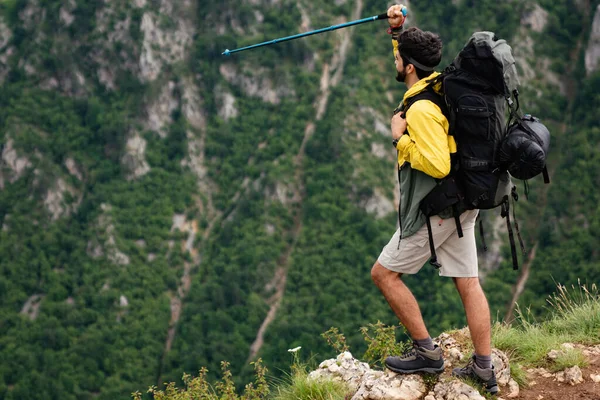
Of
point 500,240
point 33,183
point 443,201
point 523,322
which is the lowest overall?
point 500,240

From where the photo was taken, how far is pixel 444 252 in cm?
581

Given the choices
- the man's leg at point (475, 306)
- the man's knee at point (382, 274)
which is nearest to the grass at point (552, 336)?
the man's leg at point (475, 306)

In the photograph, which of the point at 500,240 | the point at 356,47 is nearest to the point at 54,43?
the point at 356,47

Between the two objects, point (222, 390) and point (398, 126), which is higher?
point (398, 126)

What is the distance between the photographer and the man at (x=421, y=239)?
546cm

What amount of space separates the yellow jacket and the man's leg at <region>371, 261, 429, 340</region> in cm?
95

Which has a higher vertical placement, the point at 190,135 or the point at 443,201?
the point at 443,201

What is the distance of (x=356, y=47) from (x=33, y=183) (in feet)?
166

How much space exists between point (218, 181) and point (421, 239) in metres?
103

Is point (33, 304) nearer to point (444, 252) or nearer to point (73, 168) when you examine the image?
point (73, 168)

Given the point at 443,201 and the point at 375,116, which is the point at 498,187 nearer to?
the point at 443,201

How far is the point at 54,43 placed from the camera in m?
114

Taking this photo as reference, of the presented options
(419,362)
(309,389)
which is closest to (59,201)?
(309,389)

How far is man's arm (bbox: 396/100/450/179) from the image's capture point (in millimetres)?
5316
